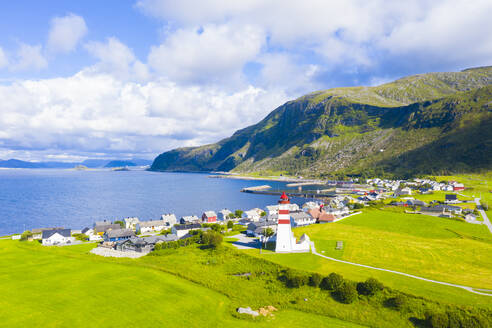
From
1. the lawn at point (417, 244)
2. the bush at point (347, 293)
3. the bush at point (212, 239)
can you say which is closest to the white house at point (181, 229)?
the bush at point (212, 239)

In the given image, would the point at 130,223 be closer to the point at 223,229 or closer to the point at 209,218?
the point at 209,218

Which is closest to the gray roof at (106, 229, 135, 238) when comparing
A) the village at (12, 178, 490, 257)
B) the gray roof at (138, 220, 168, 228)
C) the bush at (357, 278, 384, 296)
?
the village at (12, 178, 490, 257)

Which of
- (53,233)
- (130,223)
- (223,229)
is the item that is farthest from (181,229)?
(53,233)

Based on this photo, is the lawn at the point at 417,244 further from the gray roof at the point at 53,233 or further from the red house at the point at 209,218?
the gray roof at the point at 53,233

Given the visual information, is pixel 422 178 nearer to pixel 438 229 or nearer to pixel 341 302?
pixel 438 229

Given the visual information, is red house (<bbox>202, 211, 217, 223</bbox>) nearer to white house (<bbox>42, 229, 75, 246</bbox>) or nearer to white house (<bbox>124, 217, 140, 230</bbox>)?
white house (<bbox>124, 217, 140, 230</bbox>)

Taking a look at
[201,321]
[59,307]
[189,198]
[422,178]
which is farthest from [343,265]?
[422,178]

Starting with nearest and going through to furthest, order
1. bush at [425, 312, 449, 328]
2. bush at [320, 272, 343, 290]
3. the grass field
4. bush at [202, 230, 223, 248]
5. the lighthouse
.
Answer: bush at [425, 312, 449, 328], the grass field, bush at [320, 272, 343, 290], the lighthouse, bush at [202, 230, 223, 248]
